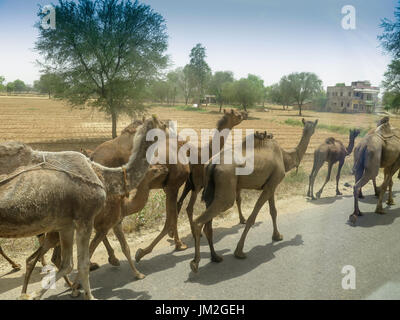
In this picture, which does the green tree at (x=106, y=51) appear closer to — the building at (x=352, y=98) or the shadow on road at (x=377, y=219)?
the building at (x=352, y=98)

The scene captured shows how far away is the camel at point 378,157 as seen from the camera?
23.6 ft

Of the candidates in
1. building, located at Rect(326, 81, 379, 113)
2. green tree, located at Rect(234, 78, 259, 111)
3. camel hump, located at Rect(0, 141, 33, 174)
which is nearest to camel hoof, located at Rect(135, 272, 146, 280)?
camel hump, located at Rect(0, 141, 33, 174)

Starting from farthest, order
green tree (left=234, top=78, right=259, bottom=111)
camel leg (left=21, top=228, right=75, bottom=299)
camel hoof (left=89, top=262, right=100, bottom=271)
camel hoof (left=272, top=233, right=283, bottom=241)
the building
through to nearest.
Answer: green tree (left=234, top=78, right=259, bottom=111) < the building < camel hoof (left=272, top=233, right=283, bottom=241) < camel hoof (left=89, top=262, right=100, bottom=271) < camel leg (left=21, top=228, right=75, bottom=299)

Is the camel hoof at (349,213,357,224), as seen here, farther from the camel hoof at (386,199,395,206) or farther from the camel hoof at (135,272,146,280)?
the camel hoof at (135,272,146,280)

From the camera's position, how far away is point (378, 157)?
286 inches

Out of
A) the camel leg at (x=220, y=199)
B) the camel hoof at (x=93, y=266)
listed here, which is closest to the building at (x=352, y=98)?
the camel leg at (x=220, y=199)

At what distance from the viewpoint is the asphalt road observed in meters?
4.11

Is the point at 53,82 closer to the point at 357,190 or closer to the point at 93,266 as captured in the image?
the point at 93,266

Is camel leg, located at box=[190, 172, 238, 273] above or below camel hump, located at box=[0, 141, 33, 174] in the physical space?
below

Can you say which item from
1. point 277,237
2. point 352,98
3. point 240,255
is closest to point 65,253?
point 240,255

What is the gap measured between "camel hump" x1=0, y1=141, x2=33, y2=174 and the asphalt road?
70.0 inches

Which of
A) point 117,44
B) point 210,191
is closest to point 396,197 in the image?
point 210,191

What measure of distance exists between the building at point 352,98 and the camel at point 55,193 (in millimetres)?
7033

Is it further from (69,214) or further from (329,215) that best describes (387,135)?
(69,214)
